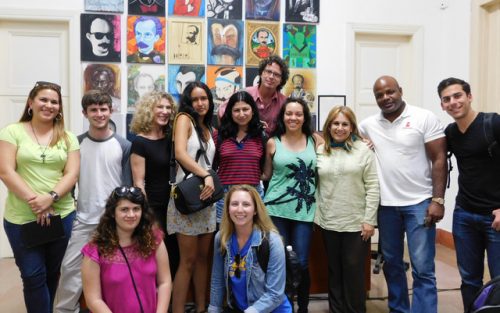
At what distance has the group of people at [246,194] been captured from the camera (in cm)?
243

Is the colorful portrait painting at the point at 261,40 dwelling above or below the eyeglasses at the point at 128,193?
above

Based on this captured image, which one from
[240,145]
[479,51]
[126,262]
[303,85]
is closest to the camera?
[126,262]

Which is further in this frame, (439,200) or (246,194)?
(439,200)

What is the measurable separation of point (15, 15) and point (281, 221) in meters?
3.52

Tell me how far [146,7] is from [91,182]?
2.56m

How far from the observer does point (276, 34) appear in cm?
494

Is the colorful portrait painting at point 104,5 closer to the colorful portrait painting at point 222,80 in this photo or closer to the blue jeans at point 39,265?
the colorful portrait painting at point 222,80

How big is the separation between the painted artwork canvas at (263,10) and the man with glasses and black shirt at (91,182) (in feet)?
8.34

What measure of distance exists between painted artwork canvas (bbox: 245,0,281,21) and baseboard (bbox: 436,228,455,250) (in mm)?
3072

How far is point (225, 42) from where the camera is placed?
484cm

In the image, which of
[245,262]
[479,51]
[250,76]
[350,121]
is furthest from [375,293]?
[479,51]

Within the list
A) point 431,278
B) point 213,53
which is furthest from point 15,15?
point 431,278

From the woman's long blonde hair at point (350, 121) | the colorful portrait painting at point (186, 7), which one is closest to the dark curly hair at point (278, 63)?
the woman's long blonde hair at point (350, 121)

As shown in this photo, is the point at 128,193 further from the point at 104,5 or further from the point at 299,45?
the point at 299,45
